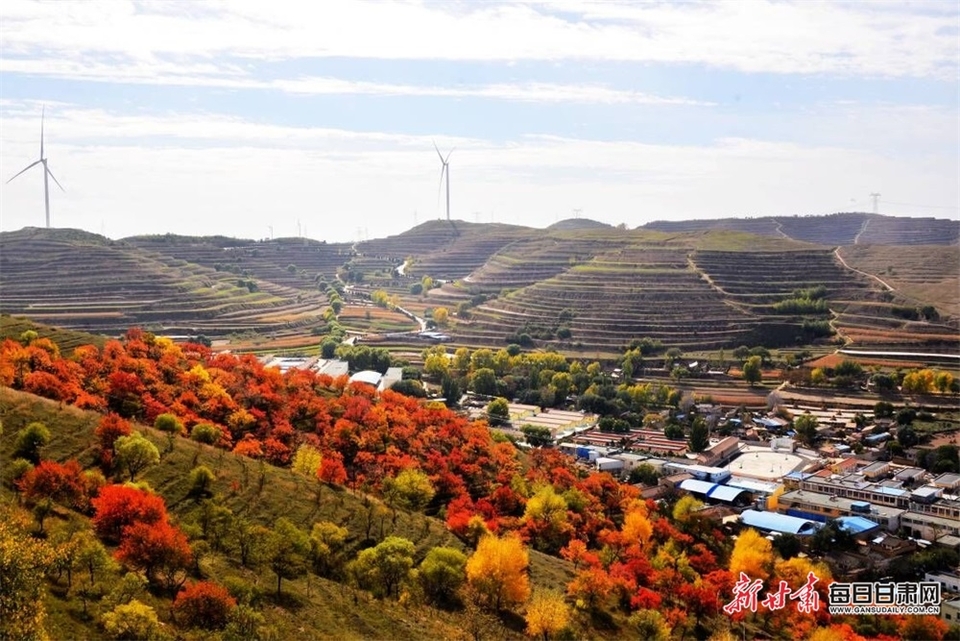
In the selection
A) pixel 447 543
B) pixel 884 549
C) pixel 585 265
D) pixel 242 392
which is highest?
pixel 585 265

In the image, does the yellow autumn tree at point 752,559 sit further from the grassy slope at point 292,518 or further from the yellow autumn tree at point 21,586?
the yellow autumn tree at point 21,586

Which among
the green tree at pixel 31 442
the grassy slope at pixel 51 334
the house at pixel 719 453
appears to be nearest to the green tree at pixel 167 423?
the green tree at pixel 31 442

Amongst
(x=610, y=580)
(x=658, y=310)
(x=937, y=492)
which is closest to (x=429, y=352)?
(x=658, y=310)

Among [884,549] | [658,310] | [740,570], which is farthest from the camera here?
[658,310]

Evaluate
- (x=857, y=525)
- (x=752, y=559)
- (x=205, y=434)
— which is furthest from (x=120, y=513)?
(x=857, y=525)

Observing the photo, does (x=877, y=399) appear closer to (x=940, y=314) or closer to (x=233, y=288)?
(x=940, y=314)

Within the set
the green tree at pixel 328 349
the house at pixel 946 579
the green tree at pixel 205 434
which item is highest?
the green tree at pixel 205 434

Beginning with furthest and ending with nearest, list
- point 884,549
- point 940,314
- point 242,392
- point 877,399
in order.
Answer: point 940,314, point 877,399, point 242,392, point 884,549
